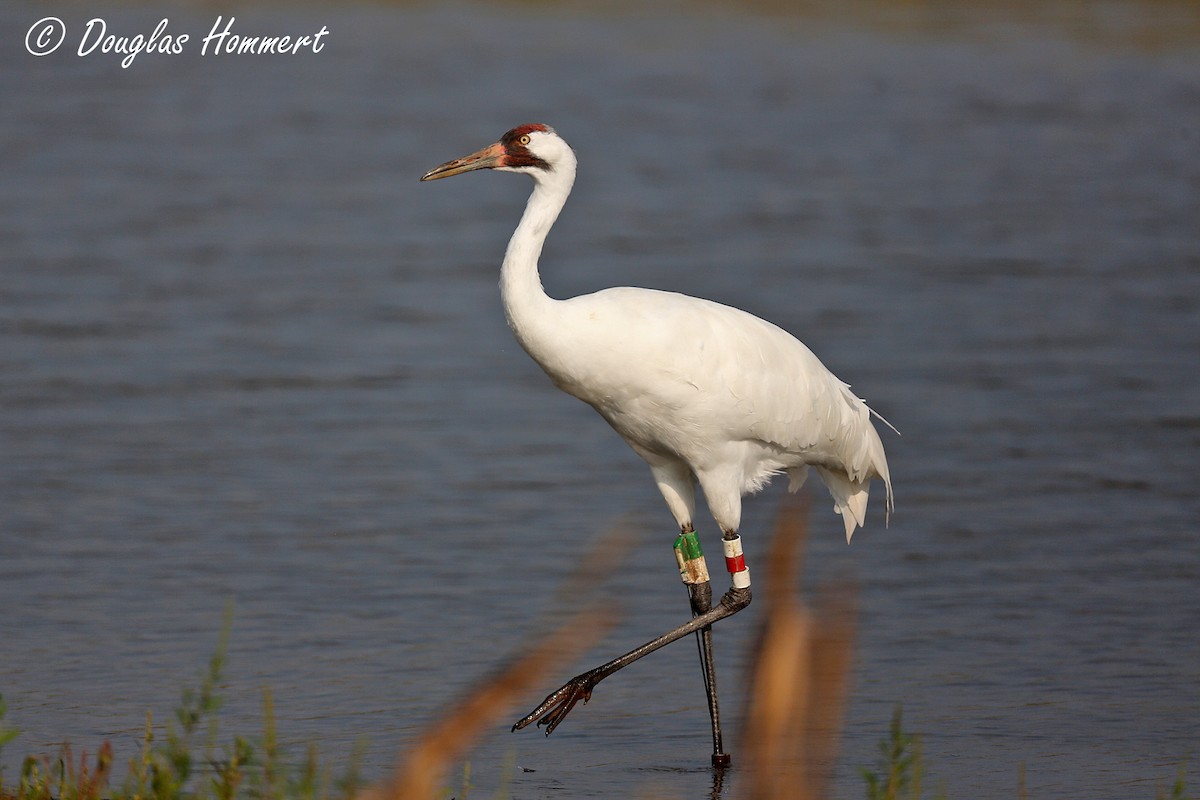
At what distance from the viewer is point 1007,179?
19203 millimetres

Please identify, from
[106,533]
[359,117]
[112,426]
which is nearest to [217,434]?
[112,426]

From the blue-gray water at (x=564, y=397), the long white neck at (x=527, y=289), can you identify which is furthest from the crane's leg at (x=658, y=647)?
the long white neck at (x=527, y=289)

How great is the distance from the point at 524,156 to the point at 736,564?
5.43ft

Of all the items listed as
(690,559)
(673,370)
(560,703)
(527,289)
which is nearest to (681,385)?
(673,370)

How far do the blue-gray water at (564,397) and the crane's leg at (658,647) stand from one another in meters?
0.16

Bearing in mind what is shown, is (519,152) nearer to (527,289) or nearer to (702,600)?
(527,289)

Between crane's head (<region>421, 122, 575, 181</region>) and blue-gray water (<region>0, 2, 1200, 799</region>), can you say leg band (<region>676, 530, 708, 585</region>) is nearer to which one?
blue-gray water (<region>0, 2, 1200, 799</region>)

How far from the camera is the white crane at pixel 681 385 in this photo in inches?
241

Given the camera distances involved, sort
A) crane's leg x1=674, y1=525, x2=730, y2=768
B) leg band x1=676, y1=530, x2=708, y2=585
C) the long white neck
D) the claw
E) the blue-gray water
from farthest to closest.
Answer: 1. the blue-gray water
2. leg band x1=676, y1=530, x2=708, y2=585
3. crane's leg x1=674, y1=525, x2=730, y2=768
4. the claw
5. the long white neck

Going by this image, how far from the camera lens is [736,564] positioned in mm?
6891

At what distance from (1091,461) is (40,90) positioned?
56.4 feet

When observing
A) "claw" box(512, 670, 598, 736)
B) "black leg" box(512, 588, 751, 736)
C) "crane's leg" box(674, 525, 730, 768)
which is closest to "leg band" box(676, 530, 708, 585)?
"crane's leg" box(674, 525, 730, 768)

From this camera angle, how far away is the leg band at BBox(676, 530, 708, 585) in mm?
6848

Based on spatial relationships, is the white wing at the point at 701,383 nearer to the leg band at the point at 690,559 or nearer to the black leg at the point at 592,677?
the leg band at the point at 690,559
